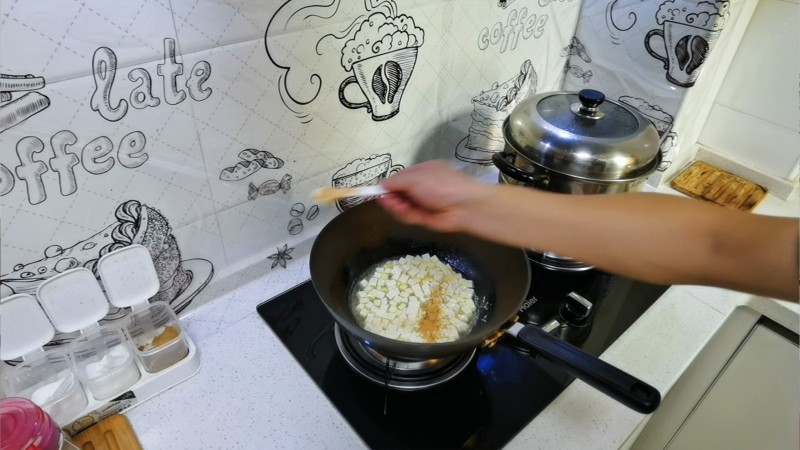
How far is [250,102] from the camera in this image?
0.67 m

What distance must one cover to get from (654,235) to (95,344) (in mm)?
678

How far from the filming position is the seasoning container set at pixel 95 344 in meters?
0.60

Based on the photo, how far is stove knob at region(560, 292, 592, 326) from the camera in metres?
0.80

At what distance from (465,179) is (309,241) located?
0.40m

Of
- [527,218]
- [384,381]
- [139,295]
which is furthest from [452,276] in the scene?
[139,295]

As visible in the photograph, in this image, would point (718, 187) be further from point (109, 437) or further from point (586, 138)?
point (109, 437)

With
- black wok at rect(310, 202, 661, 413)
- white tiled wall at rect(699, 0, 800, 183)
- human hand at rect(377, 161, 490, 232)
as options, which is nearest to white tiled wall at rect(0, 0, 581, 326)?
black wok at rect(310, 202, 661, 413)

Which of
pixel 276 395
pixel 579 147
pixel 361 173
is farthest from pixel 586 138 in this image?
pixel 276 395

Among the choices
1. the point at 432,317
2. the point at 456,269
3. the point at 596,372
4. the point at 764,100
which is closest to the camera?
the point at 596,372

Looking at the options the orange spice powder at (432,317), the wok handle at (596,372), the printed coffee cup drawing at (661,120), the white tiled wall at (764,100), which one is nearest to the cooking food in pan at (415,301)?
the orange spice powder at (432,317)

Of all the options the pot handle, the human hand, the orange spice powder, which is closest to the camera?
the human hand

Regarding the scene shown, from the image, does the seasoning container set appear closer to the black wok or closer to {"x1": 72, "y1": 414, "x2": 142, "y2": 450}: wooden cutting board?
{"x1": 72, "y1": 414, "x2": 142, "y2": 450}: wooden cutting board

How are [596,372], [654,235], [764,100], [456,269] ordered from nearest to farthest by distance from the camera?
[654,235] → [596,372] → [456,269] → [764,100]

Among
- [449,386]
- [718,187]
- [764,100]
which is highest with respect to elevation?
[764,100]
